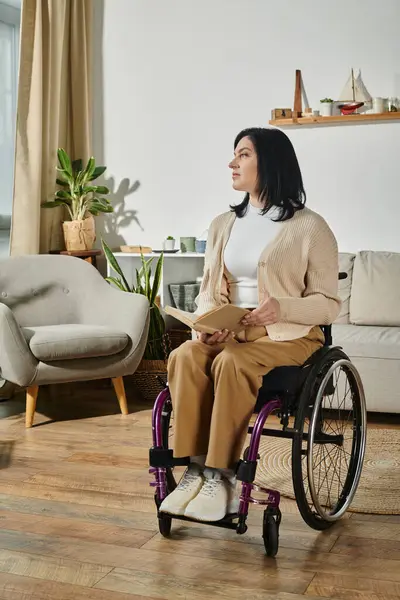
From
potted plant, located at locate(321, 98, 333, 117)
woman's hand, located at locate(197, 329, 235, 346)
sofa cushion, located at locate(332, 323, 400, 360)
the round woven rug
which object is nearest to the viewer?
woman's hand, located at locate(197, 329, 235, 346)

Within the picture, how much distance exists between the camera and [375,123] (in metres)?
4.39

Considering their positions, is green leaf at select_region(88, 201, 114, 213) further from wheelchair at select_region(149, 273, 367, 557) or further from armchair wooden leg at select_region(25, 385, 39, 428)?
wheelchair at select_region(149, 273, 367, 557)

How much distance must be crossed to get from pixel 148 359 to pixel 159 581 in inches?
88.6

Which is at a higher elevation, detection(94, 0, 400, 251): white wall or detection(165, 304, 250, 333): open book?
detection(94, 0, 400, 251): white wall

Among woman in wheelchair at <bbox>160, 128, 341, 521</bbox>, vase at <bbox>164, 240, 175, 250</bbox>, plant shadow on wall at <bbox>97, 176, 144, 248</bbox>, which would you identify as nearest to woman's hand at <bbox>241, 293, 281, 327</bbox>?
woman in wheelchair at <bbox>160, 128, 341, 521</bbox>

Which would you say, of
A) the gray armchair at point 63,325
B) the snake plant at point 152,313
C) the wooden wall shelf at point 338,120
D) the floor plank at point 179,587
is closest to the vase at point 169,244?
the snake plant at point 152,313

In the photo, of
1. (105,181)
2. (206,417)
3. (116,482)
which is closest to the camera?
(206,417)

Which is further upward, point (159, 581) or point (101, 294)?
point (101, 294)

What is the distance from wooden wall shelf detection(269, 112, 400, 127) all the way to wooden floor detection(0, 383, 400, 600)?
6.65 ft

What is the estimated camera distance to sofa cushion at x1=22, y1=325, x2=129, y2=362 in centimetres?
366

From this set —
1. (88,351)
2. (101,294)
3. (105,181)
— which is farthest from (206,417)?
(105,181)

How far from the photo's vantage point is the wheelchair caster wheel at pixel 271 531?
2.27 m

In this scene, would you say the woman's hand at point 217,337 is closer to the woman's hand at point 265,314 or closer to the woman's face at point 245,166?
the woman's hand at point 265,314

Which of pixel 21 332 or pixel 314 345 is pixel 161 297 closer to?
pixel 21 332
